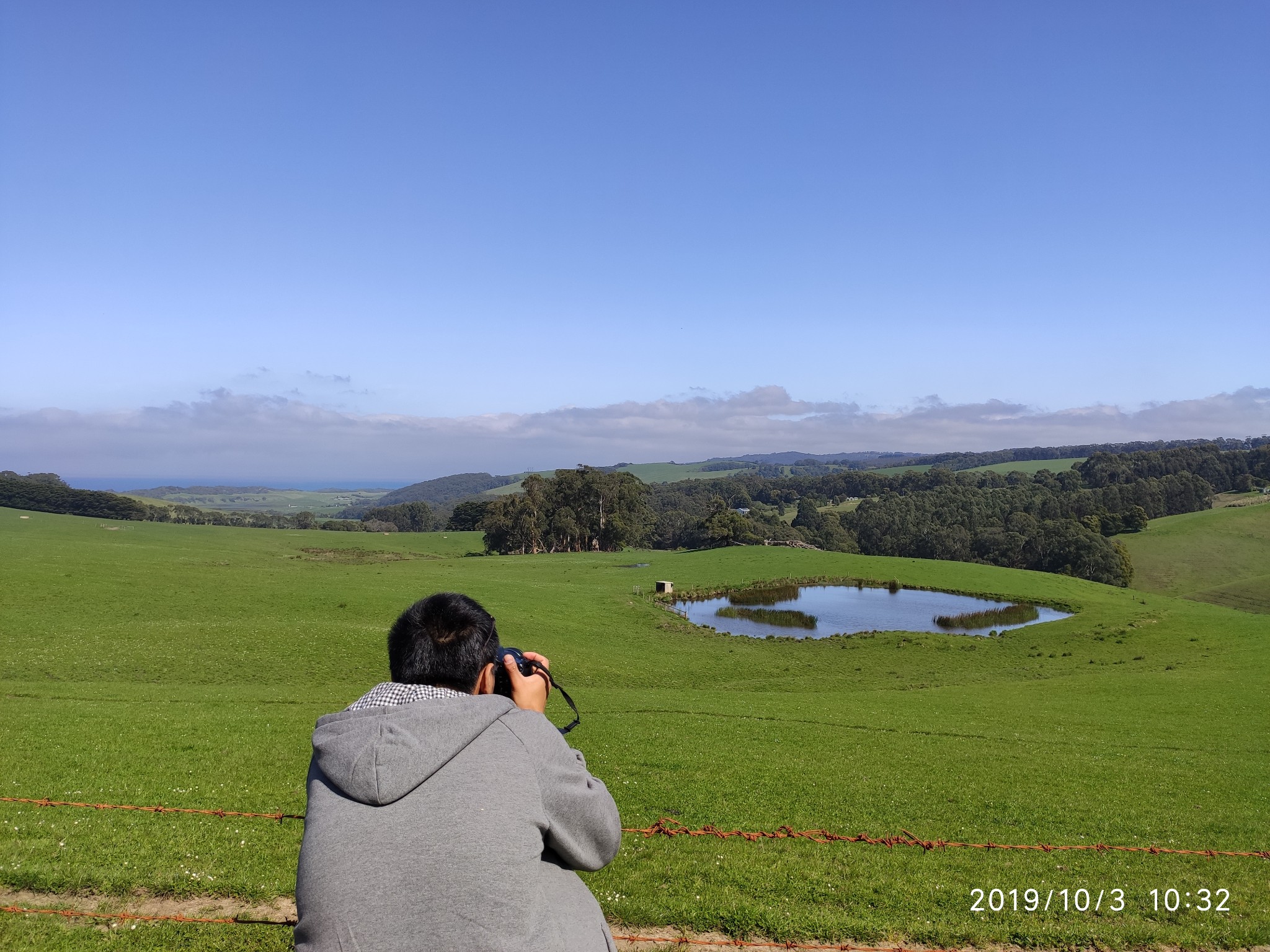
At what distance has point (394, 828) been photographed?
2.60 metres

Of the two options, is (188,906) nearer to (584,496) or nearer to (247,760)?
(247,760)

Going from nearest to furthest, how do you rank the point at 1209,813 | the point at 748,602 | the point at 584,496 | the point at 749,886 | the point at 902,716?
the point at 749,886
the point at 1209,813
the point at 902,716
the point at 748,602
the point at 584,496

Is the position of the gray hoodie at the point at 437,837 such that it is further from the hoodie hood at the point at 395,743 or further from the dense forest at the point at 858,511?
the dense forest at the point at 858,511

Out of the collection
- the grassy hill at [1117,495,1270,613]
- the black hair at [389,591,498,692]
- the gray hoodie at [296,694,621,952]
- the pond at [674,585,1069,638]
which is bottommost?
the grassy hill at [1117,495,1270,613]

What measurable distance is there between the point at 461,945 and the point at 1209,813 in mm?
13643

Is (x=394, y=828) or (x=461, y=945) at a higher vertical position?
(x=394, y=828)

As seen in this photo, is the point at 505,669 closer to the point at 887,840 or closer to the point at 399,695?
the point at 399,695

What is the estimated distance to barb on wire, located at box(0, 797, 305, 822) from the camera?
9547 millimetres

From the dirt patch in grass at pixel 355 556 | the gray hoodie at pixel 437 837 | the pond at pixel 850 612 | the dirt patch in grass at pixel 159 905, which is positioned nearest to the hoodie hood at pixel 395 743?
the gray hoodie at pixel 437 837

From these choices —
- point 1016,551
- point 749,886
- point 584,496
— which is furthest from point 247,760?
point 1016,551

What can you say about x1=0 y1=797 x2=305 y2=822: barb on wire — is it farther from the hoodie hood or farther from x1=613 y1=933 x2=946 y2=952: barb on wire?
the hoodie hood

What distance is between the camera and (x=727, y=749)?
1459 centimetres

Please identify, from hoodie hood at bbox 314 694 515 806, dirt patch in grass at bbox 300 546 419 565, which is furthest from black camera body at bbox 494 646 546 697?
dirt patch in grass at bbox 300 546 419 565

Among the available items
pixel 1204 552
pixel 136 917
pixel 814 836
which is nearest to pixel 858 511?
pixel 1204 552
